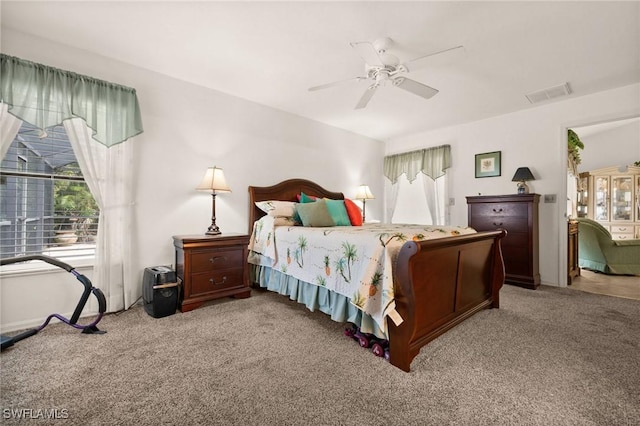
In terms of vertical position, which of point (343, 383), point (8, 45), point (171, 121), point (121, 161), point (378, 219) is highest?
point (8, 45)

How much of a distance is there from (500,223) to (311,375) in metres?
3.46

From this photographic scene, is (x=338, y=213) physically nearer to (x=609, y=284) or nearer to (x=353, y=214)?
(x=353, y=214)

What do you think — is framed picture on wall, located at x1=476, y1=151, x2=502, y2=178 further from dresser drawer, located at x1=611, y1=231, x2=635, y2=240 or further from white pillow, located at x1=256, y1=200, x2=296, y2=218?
dresser drawer, located at x1=611, y1=231, x2=635, y2=240

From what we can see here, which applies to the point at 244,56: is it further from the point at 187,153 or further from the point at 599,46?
the point at 599,46

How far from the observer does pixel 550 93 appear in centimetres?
340

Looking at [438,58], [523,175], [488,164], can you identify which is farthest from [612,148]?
[438,58]

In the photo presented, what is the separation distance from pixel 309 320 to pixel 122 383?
1.39 m

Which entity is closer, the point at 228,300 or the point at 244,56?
the point at 244,56

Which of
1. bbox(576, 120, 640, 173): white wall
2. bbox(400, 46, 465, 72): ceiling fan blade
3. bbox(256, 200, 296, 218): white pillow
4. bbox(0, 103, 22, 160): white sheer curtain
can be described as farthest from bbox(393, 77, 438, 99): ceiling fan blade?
bbox(576, 120, 640, 173): white wall

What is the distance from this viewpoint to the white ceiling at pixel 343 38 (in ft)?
6.76

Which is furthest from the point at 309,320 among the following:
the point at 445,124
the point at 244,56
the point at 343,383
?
the point at 445,124

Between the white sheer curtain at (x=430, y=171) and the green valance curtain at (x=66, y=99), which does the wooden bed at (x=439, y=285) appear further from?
the green valance curtain at (x=66, y=99)

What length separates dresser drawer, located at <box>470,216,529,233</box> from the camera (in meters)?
3.67

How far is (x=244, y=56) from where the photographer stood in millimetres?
2682
